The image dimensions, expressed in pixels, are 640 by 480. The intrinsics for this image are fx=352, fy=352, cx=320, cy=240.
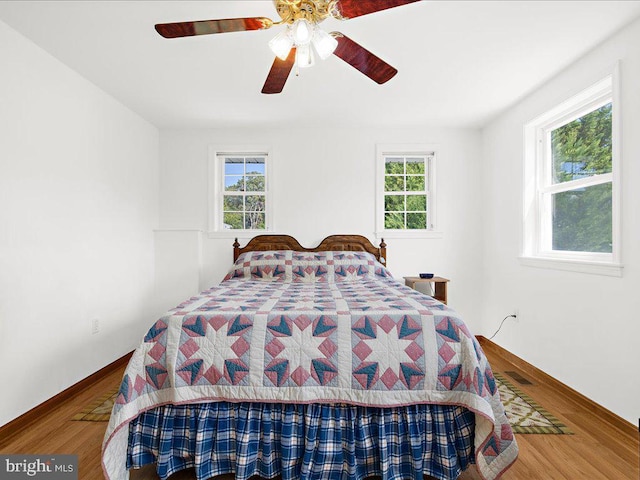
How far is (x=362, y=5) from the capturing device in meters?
1.50

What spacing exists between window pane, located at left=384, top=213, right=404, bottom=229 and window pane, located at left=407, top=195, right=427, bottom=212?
147 millimetres

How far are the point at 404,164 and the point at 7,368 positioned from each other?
12.7ft

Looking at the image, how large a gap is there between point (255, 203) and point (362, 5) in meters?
2.85

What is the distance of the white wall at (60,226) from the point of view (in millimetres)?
2162

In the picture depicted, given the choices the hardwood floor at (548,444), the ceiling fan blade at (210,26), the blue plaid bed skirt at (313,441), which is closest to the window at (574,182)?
the hardwood floor at (548,444)

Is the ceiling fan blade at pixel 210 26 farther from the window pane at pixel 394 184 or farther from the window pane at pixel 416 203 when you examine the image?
the window pane at pixel 416 203

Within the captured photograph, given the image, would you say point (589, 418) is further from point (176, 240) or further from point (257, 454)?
point (176, 240)

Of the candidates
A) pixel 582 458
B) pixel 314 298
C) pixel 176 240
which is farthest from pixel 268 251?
pixel 582 458

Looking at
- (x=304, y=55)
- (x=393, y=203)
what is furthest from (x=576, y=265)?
(x=304, y=55)

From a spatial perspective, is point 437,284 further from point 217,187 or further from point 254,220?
point 217,187

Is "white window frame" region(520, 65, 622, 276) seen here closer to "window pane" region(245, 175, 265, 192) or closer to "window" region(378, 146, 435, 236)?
"window" region(378, 146, 435, 236)

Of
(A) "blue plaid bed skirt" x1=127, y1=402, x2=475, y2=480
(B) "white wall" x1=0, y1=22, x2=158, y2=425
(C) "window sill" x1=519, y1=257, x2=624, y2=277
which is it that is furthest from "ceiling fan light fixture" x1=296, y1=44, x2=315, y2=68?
(C) "window sill" x1=519, y1=257, x2=624, y2=277

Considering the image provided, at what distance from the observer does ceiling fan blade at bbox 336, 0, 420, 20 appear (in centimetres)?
146

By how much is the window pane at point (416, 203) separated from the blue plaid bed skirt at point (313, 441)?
2793mm
